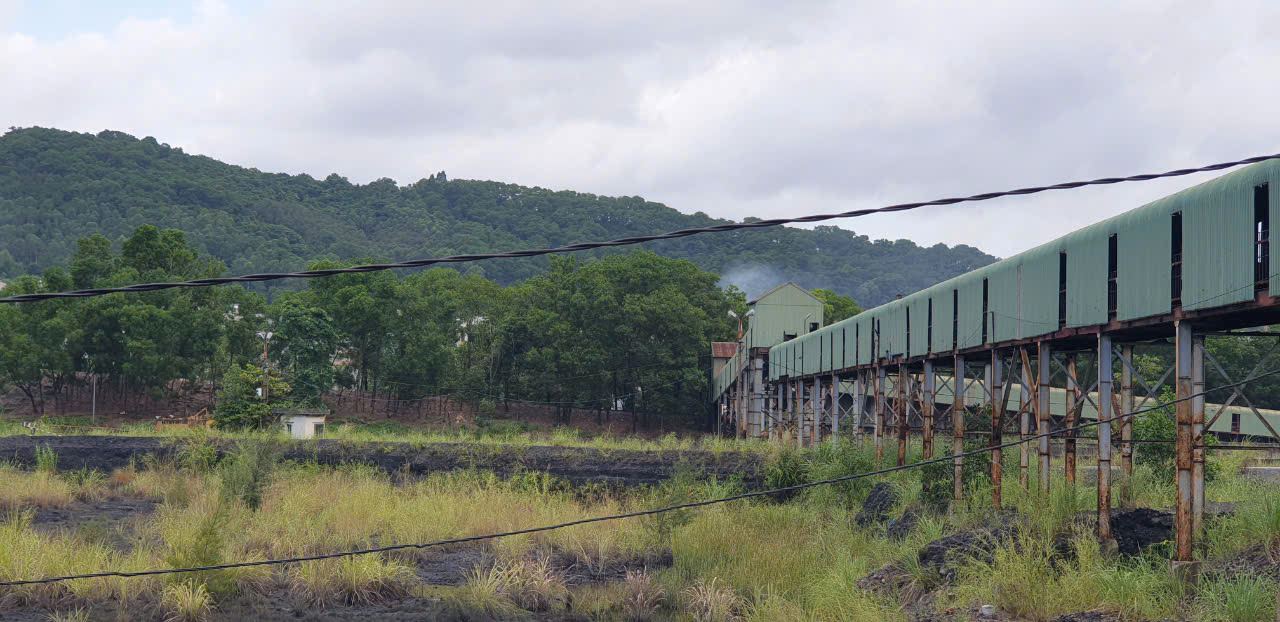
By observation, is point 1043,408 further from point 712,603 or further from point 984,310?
point 712,603

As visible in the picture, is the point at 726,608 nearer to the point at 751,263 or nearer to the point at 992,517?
the point at 992,517

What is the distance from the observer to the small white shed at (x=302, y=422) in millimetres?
49562

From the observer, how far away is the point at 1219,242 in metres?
14.3

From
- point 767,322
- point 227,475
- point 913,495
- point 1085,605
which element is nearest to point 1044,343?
point 913,495

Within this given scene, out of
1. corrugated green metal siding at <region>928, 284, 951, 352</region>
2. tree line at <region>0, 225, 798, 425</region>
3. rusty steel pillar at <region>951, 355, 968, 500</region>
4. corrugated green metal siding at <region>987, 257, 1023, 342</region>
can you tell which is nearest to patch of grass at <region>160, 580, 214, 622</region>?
rusty steel pillar at <region>951, 355, 968, 500</region>

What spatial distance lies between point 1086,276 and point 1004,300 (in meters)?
3.74

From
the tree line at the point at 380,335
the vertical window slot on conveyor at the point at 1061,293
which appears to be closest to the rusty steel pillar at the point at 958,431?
the vertical window slot on conveyor at the point at 1061,293

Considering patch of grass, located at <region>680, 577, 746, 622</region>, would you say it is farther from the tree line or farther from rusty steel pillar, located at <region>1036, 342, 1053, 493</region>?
the tree line

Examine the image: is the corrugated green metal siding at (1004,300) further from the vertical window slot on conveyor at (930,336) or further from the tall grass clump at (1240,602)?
the tall grass clump at (1240,602)

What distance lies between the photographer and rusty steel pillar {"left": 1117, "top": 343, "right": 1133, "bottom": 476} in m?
18.1

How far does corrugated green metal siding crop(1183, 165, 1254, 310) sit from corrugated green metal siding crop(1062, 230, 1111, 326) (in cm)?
236

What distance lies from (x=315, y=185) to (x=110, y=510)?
16924 cm

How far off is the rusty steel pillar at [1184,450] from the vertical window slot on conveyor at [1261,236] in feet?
5.37

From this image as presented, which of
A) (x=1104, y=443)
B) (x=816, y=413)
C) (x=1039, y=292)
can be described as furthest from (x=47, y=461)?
(x=1104, y=443)
